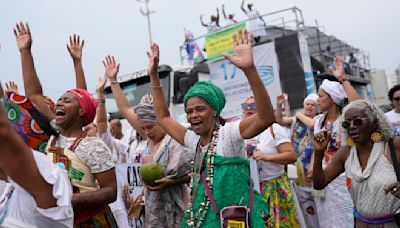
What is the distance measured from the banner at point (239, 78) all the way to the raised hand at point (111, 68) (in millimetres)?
6844

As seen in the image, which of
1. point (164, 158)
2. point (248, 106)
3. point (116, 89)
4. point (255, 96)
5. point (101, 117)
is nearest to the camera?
point (255, 96)

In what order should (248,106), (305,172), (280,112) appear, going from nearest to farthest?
1. (248,106)
2. (305,172)
3. (280,112)

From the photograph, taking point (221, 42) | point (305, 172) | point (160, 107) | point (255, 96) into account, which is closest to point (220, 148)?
point (255, 96)

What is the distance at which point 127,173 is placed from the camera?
495 cm

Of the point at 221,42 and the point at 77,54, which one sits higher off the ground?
the point at 221,42

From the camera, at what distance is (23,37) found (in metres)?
3.91

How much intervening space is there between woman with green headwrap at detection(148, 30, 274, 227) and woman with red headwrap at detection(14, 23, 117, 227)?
0.57 m

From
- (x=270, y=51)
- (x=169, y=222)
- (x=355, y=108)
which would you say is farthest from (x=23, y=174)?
(x=270, y=51)

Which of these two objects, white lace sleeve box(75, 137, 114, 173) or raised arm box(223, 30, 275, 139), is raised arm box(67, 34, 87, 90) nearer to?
white lace sleeve box(75, 137, 114, 173)

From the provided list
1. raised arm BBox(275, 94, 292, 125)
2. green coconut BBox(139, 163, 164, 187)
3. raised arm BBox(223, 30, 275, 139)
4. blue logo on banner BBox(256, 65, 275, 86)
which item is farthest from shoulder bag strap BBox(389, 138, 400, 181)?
blue logo on banner BBox(256, 65, 275, 86)

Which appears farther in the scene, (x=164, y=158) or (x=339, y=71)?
(x=339, y=71)

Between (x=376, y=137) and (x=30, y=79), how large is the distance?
2.75m

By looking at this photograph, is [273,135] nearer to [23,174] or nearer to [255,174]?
[255,174]

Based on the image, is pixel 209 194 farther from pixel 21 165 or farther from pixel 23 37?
pixel 23 37
